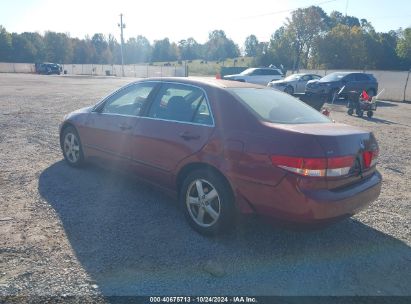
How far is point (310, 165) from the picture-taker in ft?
9.71

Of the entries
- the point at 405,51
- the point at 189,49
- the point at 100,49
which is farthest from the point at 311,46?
the point at 100,49

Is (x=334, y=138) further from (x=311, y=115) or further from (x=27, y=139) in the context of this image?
(x=27, y=139)

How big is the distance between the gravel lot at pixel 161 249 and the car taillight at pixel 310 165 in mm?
898

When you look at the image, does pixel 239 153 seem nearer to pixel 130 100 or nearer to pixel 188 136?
pixel 188 136

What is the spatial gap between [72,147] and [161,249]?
2.99 metres

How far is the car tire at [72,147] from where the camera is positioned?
550 cm

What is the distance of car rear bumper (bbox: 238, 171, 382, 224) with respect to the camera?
9.75ft

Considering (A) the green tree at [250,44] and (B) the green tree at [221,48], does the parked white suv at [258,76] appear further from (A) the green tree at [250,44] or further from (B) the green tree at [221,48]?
(A) the green tree at [250,44]

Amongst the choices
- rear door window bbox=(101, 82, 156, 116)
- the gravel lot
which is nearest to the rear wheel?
the gravel lot

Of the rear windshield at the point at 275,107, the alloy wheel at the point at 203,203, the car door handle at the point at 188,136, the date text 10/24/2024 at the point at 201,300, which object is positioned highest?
the rear windshield at the point at 275,107

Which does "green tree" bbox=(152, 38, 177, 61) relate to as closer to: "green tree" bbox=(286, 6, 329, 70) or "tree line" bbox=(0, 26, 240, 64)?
"tree line" bbox=(0, 26, 240, 64)

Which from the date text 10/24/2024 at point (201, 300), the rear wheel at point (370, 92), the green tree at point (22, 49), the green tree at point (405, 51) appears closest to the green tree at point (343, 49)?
the green tree at point (405, 51)

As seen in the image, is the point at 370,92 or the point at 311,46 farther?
the point at 311,46

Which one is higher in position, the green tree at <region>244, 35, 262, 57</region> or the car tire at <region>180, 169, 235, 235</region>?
the green tree at <region>244, 35, 262, 57</region>
